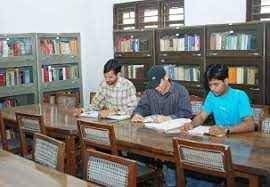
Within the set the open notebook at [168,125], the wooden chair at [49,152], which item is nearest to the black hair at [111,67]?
the open notebook at [168,125]

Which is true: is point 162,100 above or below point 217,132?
above

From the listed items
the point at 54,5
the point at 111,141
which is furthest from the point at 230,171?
the point at 54,5

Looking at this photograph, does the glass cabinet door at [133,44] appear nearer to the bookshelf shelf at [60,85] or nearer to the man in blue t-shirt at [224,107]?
the bookshelf shelf at [60,85]

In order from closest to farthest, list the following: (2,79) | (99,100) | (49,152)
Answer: (49,152) → (99,100) → (2,79)

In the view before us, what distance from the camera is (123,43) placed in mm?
6785

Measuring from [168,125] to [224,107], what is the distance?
48cm

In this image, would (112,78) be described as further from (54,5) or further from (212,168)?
(54,5)

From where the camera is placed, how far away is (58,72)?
680 centimetres

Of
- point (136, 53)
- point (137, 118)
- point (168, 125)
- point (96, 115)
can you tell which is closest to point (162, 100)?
point (137, 118)

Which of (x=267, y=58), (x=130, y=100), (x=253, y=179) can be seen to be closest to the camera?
(x=253, y=179)

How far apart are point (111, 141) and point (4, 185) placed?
1091mm

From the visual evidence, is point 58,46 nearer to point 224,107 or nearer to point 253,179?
point 224,107

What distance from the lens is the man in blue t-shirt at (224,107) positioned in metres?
3.17

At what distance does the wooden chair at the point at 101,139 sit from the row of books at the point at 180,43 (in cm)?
268
